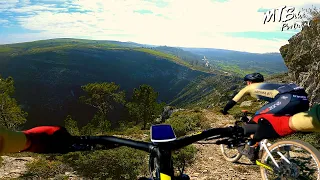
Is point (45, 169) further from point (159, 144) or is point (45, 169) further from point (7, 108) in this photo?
point (7, 108)

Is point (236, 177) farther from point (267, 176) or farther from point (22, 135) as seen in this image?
point (22, 135)

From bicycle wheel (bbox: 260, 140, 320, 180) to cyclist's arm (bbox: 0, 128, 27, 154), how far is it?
4464mm

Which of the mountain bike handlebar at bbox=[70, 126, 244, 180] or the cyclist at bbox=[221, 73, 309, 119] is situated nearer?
the mountain bike handlebar at bbox=[70, 126, 244, 180]

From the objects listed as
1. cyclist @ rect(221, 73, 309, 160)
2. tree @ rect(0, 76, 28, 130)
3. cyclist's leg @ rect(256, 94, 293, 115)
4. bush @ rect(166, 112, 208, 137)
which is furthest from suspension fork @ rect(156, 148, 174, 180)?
tree @ rect(0, 76, 28, 130)

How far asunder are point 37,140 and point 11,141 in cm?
28

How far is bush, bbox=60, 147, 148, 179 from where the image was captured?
356 inches

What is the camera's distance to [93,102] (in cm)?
7369

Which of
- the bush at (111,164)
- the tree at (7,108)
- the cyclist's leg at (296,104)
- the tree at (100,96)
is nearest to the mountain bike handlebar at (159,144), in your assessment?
the cyclist's leg at (296,104)

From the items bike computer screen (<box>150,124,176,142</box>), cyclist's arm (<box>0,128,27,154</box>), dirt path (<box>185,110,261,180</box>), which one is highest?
cyclist's arm (<box>0,128,27,154</box>)

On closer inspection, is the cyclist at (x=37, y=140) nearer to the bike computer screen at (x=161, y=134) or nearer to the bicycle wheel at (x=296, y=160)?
the bike computer screen at (x=161, y=134)

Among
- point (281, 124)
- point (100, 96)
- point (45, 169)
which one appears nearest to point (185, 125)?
point (45, 169)

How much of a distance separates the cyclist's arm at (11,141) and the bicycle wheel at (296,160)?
14.6 feet

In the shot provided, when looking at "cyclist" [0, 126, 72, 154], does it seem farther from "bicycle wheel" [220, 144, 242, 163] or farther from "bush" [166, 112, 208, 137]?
"bush" [166, 112, 208, 137]

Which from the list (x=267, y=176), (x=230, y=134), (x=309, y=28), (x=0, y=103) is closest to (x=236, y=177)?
(x=267, y=176)
